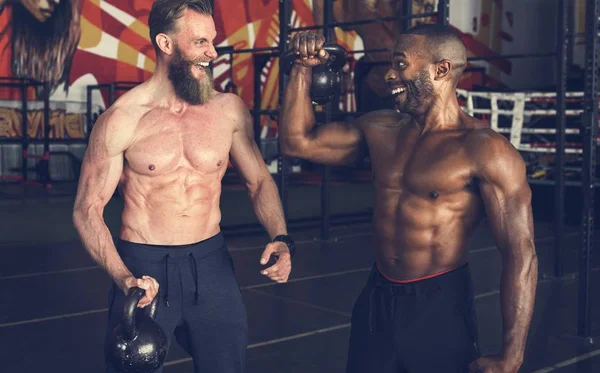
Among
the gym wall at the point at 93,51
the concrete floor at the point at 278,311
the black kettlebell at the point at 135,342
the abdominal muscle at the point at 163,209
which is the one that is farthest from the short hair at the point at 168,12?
the gym wall at the point at 93,51

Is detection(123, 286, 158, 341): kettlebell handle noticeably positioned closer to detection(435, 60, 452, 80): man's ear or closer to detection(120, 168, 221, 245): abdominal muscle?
detection(120, 168, 221, 245): abdominal muscle

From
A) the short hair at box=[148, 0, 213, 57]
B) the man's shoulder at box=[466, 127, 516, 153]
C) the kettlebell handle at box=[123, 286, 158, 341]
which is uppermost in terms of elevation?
the short hair at box=[148, 0, 213, 57]

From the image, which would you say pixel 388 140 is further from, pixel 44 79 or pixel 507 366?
pixel 44 79

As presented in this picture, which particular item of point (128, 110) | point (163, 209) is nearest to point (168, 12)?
point (128, 110)

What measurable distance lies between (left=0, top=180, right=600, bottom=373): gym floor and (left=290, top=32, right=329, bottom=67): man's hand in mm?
1919

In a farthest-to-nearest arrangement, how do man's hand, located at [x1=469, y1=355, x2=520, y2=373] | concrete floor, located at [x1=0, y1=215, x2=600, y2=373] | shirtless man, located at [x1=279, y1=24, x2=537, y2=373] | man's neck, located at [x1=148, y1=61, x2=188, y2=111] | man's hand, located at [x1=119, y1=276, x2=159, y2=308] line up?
1. concrete floor, located at [x1=0, y1=215, x2=600, y2=373]
2. man's neck, located at [x1=148, y1=61, x2=188, y2=111]
3. shirtless man, located at [x1=279, y1=24, x2=537, y2=373]
4. man's hand, located at [x1=119, y1=276, x2=159, y2=308]
5. man's hand, located at [x1=469, y1=355, x2=520, y2=373]

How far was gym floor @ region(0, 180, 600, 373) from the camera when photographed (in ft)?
13.7

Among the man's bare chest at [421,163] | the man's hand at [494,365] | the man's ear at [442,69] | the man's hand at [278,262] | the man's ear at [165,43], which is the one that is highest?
the man's ear at [165,43]

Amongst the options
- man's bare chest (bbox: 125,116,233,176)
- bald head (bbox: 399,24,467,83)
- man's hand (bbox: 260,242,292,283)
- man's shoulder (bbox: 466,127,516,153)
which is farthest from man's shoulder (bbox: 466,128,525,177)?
man's bare chest (bbox: 125,116,233,176)

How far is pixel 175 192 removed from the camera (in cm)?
264

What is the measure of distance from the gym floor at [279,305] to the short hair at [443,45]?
2.02 m

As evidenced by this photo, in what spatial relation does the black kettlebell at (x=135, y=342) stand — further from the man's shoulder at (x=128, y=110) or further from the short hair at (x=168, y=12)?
the short hair at (x=168, y=12)

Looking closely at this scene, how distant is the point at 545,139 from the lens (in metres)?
11.7

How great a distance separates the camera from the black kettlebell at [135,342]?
2281mm
